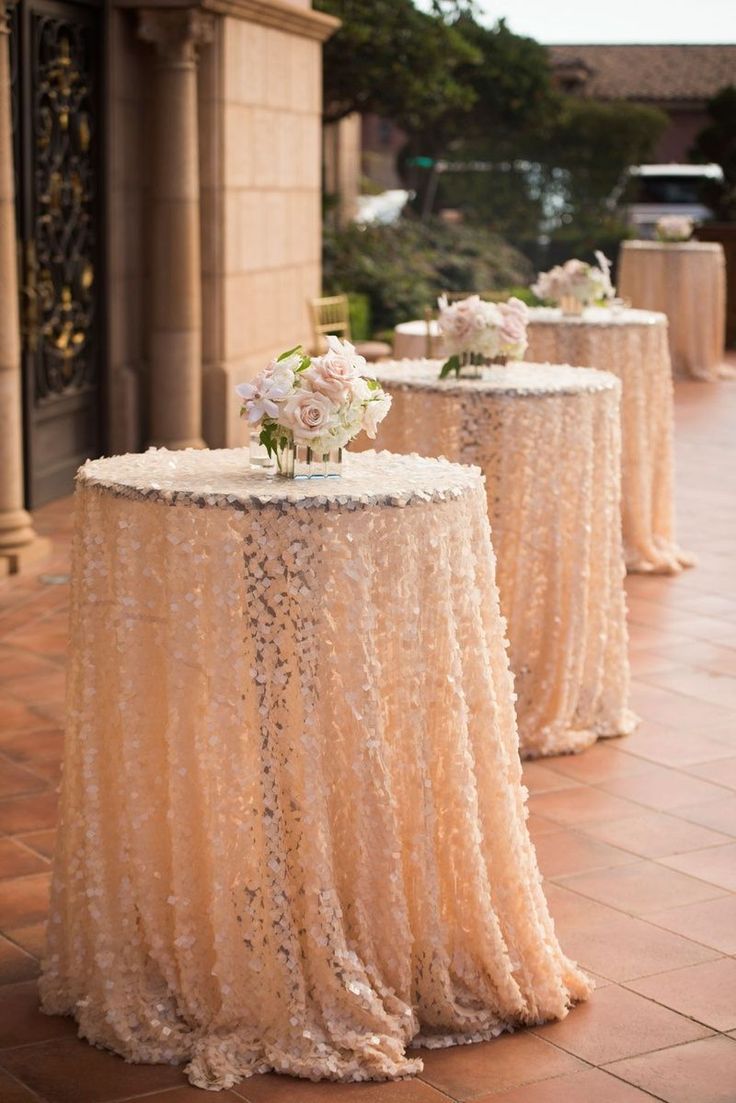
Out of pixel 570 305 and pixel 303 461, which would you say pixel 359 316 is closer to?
pixel 570 305

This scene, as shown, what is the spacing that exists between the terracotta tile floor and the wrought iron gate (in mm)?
1898

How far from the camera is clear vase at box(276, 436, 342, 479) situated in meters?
4.00

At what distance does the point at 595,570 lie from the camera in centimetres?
609

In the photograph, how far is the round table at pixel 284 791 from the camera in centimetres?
369

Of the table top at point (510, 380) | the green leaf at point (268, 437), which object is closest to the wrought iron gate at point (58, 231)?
the table top at point (510, 380)

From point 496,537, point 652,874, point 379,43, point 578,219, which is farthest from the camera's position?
point 578,219

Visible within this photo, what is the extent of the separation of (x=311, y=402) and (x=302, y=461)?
170 mm

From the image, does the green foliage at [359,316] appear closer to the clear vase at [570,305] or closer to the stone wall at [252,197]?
the stone wall at [252,197]

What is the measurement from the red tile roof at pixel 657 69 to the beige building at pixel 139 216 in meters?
44.1

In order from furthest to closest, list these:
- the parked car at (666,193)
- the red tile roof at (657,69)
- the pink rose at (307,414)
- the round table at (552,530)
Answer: the red tile roof at (657,69) → the parked car at (666,193) → the round table at (552,530) → the pink rose at (307,414)

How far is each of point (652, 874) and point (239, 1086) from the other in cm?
160

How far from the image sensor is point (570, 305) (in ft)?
30.0

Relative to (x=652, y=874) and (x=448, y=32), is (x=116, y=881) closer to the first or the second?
(x=652, y=874)

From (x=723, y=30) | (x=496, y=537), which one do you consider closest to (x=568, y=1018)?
(x=496, y=537)
